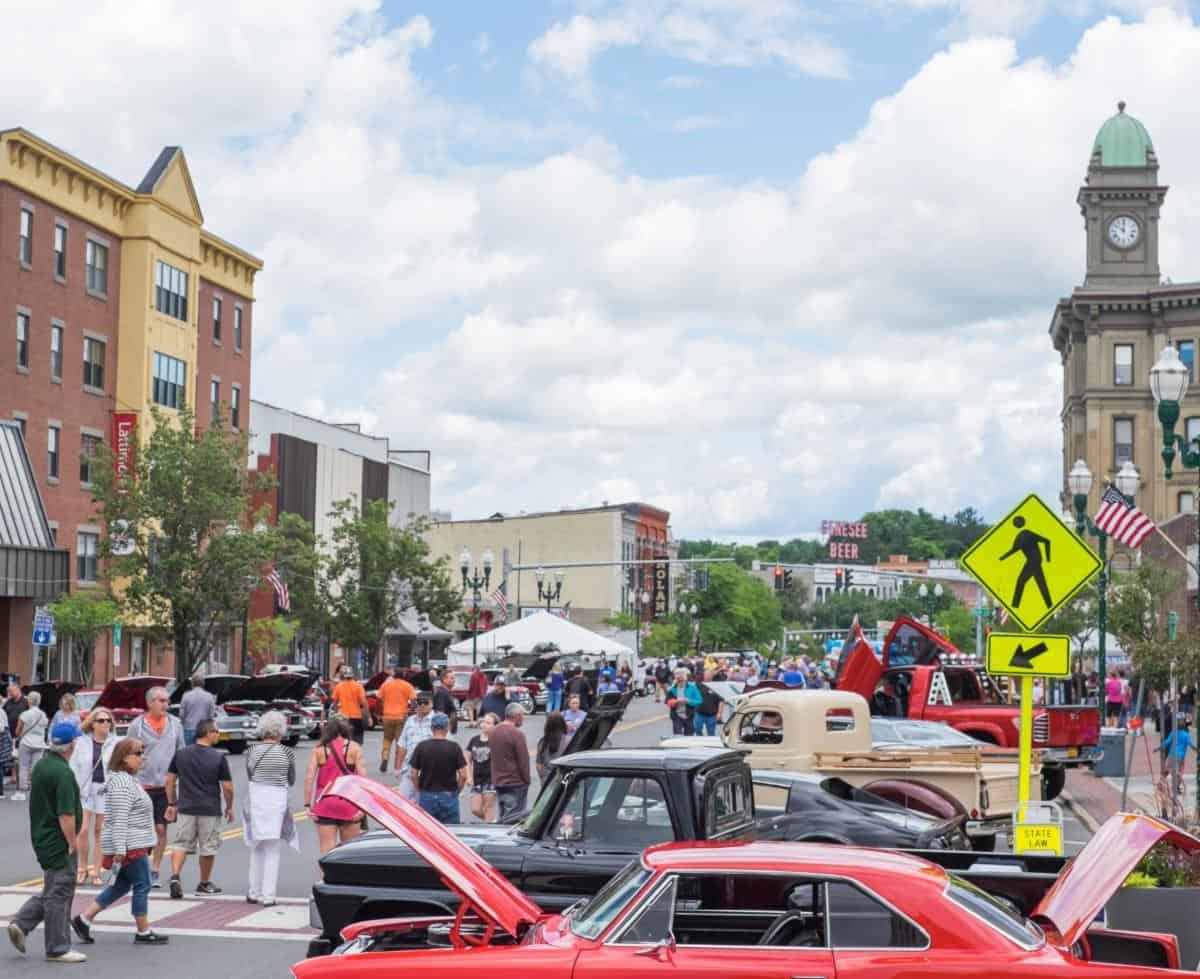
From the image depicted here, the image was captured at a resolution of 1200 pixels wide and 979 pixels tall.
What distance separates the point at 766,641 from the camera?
137750 mm

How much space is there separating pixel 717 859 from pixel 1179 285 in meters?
82.1

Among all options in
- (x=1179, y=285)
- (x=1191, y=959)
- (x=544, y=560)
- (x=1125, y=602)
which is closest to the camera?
(x=1191, y=959)

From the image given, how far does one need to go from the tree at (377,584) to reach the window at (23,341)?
52.7ft

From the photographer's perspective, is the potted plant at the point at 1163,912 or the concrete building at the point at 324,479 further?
the concrete building at the point at 324,479

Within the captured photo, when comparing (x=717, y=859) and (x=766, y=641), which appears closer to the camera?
(x=717, y=859)

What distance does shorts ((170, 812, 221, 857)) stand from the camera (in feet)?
55.0

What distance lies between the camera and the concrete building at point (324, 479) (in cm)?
7494

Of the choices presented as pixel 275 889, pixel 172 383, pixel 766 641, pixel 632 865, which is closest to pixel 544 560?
pixel 766 641

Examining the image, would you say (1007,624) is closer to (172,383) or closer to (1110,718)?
(1110,718)

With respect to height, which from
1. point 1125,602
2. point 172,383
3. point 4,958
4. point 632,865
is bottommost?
point 4,958

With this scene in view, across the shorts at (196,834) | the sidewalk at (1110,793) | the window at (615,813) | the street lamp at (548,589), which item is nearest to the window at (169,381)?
the street lamp at (548,589)

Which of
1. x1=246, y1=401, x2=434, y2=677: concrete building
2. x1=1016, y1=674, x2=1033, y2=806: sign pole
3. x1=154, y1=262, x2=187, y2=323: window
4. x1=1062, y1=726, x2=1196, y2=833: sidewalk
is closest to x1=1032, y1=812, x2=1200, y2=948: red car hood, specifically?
x1=1016, y1=674, x2=1033, y2=806: sign pole

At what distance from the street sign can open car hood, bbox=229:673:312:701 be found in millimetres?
26660

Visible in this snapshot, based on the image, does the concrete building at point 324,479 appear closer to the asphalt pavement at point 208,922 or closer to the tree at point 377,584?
the tree at point 377,584
